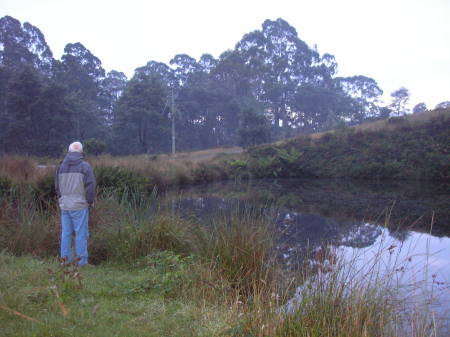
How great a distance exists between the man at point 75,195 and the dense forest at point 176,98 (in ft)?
81.5

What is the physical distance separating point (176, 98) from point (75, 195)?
47.8 m

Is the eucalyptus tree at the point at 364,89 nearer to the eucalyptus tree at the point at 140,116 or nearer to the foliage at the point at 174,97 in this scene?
the foliage at the point at 174,97

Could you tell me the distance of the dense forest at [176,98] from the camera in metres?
32.6

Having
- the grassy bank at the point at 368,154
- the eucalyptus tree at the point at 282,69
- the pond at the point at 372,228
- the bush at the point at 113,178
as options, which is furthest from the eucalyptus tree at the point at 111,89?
the pond at the point at 372,228

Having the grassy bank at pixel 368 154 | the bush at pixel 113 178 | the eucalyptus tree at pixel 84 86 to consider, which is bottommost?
the bush at pixel 113 178

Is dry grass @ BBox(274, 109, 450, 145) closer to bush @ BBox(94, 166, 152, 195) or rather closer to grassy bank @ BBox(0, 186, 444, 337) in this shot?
bush @ BBox(94, 166, 152, 195)

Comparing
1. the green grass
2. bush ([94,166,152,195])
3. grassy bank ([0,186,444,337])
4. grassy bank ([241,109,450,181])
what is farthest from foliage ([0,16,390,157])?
the green grass

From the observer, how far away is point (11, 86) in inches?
1260

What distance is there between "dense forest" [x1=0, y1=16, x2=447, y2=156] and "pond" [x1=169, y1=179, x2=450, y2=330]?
19.2 m

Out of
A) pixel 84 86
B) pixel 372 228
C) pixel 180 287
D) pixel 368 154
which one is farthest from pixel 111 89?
pixel 180 287

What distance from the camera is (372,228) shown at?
359 inches

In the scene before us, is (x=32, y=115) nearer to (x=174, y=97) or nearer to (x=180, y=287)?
(x=174, y=97)

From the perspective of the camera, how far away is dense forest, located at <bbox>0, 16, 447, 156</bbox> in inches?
1282

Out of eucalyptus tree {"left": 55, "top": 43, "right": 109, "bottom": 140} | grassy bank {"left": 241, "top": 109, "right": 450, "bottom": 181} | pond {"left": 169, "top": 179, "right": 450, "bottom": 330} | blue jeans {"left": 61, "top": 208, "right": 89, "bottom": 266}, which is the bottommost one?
pond {"left": 169, "top": 179, "right": 450, "bottom": 330}
